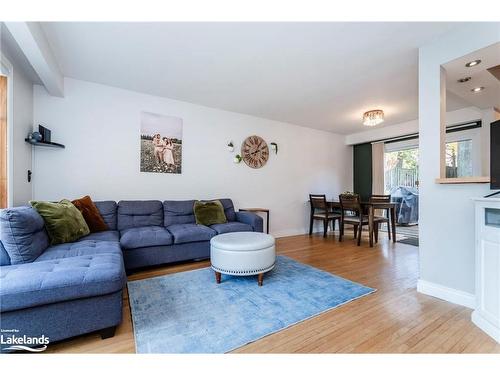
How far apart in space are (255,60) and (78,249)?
2.47 m

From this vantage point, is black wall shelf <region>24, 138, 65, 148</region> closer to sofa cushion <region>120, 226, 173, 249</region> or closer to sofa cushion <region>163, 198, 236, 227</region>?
sofa cushion <region>120, 226, 173, 249</region>

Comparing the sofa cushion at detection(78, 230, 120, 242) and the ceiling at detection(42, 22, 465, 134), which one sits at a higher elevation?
the ceiling at detection(42, 22, 465, 134)

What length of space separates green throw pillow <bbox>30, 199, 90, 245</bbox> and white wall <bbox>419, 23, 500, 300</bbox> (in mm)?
3347

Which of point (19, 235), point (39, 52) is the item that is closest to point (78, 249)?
point (19, 235)

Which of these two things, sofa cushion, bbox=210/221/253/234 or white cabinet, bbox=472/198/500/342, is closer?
white cabinet, bbox=472/198/500/342

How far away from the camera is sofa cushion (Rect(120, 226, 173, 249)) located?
2.42 meters

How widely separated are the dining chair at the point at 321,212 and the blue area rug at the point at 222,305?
1985 millimetres

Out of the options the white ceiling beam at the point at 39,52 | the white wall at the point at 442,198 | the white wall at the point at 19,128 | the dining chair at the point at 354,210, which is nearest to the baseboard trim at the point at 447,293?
the white wall at the point at 442,198

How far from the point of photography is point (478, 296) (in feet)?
5.12

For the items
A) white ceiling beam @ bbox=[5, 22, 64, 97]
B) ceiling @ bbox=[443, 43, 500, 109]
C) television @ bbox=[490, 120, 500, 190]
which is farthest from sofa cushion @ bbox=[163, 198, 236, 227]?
ceiling @ bbox=[443, 43, 500, 109]

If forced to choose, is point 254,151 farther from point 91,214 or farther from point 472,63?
point 472,63
